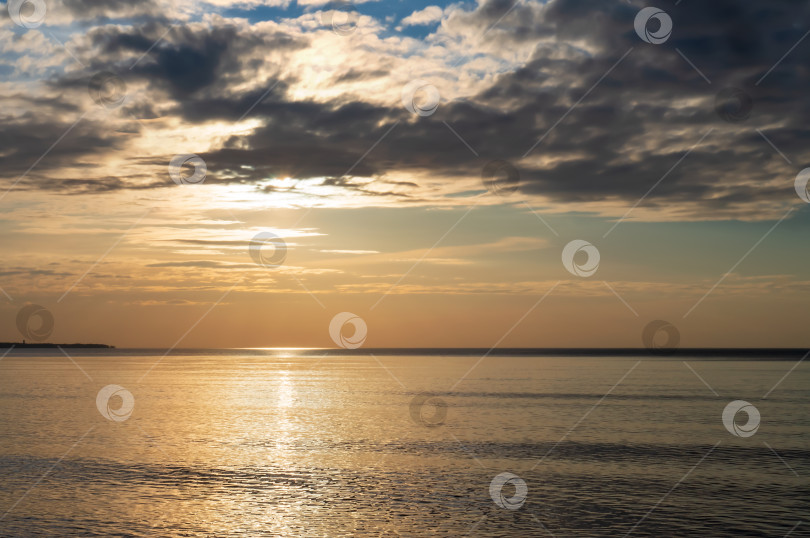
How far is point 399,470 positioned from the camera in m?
36.3

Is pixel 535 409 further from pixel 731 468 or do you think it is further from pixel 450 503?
pixel 450 503

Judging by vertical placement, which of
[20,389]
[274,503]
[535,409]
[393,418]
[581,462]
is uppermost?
[20,389]

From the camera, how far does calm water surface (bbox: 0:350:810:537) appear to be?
1041 inches

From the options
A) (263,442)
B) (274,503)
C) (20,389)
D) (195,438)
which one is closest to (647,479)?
(274,503)

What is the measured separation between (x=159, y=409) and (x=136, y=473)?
33.7m

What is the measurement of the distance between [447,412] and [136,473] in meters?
33.3

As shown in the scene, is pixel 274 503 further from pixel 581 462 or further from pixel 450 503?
pixel 581 462

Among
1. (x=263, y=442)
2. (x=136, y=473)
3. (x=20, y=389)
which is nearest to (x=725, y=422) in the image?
(x=263, y=442)

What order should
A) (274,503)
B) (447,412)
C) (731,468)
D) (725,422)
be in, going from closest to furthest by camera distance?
1. (274,503)
2. (731,468)
3. (725,422)
4. (447,412)

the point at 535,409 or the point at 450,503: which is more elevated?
the point at 535,409

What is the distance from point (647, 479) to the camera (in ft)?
112

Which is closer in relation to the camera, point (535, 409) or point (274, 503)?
Result: point (274, 503)

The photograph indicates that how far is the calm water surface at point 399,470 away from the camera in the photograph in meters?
26.5

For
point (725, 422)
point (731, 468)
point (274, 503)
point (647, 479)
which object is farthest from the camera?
point (725, 422)
